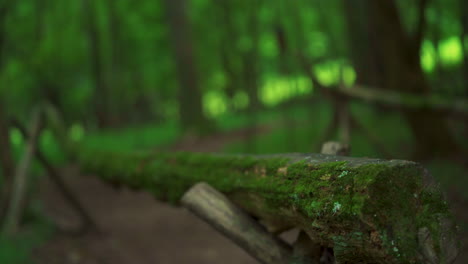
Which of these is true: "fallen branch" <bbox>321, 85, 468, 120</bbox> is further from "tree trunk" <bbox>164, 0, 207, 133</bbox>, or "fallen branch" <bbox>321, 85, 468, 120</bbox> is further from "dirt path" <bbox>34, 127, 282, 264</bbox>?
"tree trunk" <bbox>164, 0, 207, 133</bbox>

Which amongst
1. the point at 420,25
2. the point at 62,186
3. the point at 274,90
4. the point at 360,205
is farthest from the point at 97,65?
the point at 360,205

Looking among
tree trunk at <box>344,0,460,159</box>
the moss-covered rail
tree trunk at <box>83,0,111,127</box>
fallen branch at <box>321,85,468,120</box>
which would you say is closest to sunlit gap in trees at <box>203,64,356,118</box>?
tree trunk at <box>83,0,111,127</box>

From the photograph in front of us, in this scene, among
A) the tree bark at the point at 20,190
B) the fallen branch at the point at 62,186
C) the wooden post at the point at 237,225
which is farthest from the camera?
the fallen branch at the point at 62,186

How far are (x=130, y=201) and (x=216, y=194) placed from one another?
8.15m

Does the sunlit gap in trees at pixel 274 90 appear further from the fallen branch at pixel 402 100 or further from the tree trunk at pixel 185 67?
the fallen branch at pixel 402 100

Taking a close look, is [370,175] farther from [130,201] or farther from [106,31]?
[106,31]

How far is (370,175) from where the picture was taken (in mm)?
2119

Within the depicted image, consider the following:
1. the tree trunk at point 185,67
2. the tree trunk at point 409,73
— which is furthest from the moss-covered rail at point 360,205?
the tree trunk at point 185,67

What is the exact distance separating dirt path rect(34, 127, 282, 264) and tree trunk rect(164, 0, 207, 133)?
252 inches

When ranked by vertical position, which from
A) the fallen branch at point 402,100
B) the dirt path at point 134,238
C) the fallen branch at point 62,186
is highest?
the fallen branch at point 402,100

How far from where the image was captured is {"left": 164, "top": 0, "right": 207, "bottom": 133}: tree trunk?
17812 mm

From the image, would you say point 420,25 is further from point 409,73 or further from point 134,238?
point 134,238

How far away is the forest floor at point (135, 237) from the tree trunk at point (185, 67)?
6355 millimetres

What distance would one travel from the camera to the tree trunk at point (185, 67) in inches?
701
